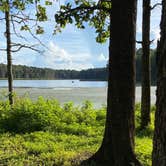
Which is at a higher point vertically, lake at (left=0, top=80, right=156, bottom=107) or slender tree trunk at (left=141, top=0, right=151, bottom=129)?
slender tree trunk at (left=141, top=0, right=151, bottom=129)

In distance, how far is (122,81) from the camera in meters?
6.18

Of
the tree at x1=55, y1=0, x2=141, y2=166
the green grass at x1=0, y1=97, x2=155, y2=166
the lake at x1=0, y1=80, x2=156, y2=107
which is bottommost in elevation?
the lake at x1=0, y1=80, x2=156, y2=107

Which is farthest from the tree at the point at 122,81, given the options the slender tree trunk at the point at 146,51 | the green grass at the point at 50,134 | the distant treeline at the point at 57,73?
the distant treeline at the point at 57,73

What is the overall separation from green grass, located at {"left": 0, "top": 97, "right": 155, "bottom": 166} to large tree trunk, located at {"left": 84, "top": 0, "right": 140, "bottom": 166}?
30.1 inches

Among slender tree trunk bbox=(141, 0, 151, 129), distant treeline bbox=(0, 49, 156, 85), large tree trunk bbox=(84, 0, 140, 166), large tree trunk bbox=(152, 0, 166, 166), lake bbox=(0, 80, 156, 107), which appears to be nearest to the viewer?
large tree trunk bbox=(152, 0, 166, 166)

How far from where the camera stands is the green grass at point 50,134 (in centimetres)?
729

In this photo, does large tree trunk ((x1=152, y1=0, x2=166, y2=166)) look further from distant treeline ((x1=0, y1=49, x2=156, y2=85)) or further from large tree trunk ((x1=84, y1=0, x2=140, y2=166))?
distant treeline ((x1=0, y1=49, x2=156, y2=85))

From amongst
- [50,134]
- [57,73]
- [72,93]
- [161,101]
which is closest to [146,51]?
[50,134]

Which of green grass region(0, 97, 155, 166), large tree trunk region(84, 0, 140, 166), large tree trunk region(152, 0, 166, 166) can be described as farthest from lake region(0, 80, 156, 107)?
large tree trunk region(152, 0, 166, 166)

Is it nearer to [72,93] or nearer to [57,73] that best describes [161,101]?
[72,93]

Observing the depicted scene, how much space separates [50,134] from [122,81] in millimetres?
4694

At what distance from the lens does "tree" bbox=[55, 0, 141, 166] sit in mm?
6102

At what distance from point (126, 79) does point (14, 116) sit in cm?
629

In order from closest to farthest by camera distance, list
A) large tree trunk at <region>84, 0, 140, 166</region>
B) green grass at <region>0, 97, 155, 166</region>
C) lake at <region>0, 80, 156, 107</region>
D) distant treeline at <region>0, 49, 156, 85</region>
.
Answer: large tree trunk at <region>84, 0, 140, 166</region>, green grass at <region>0, 97, 155, 166</region>, lake at <region>0, 80, 156, 107</region>, distant treeline at <region>0, 49, 156, 85</region>
